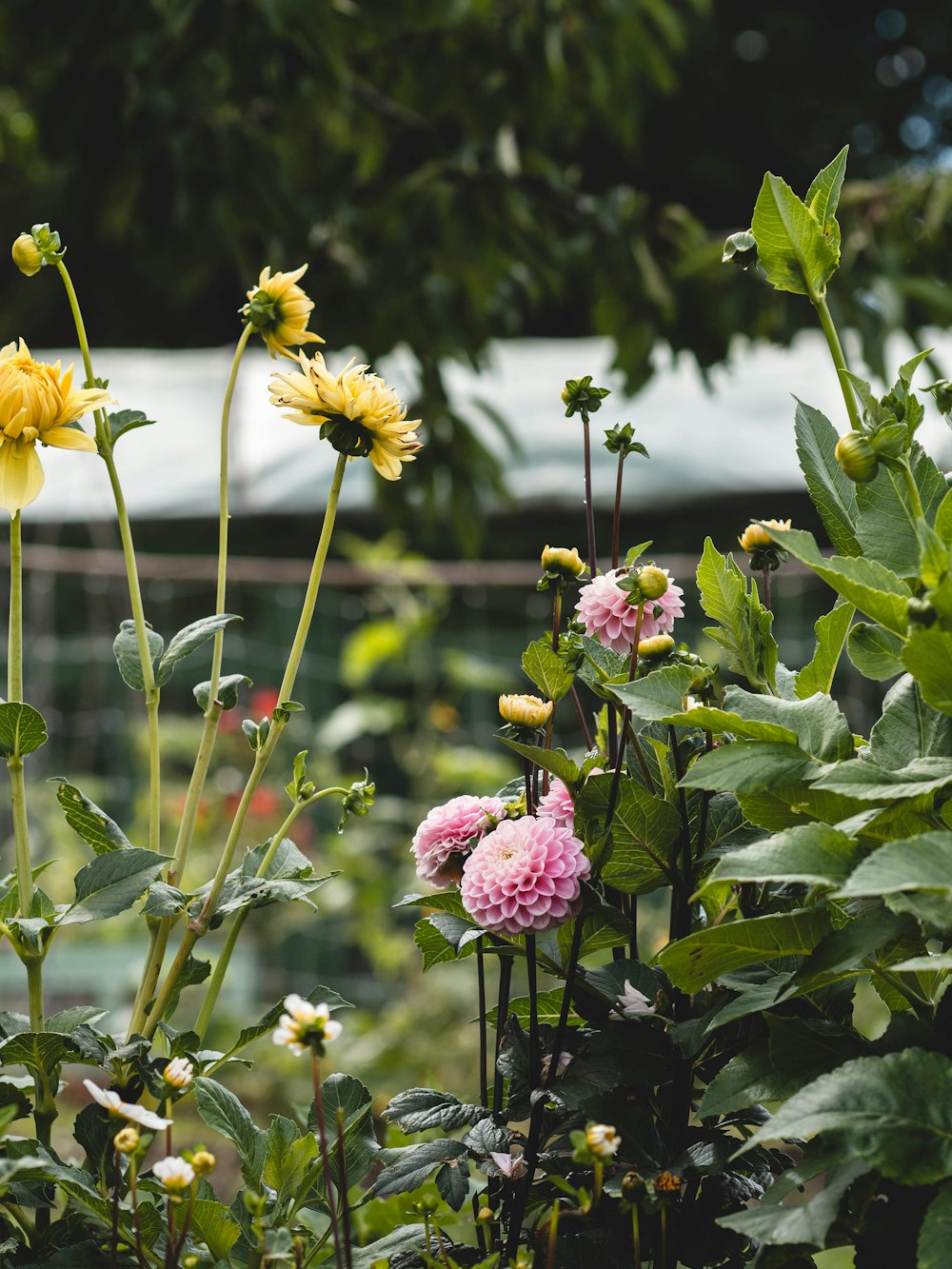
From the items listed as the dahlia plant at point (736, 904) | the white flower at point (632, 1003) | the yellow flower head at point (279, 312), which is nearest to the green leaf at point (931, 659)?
the dahlia plant at point (736, 904)

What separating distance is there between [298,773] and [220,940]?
8.50ft

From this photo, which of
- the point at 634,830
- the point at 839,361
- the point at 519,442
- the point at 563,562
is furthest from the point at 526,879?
the point at 519,442

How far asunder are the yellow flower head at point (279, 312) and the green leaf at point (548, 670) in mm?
201

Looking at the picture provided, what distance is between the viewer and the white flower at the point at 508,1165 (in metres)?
0.59

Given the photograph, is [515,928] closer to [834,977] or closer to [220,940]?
[834,977]

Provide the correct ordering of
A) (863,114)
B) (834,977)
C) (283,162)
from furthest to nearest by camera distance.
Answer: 1. (863,114)
2. (283,162)
3. (834,977)

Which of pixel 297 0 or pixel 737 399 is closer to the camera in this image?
pixel 297 0

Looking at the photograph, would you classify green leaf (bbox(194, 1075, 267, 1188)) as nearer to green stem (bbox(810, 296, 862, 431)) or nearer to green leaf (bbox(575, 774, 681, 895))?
green leaf (bbox(575, 774, 681, 895))

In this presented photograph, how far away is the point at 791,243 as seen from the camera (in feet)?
1.97

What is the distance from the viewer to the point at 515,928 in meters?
0.59

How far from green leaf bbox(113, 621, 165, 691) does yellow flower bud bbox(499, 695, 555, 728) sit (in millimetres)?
195

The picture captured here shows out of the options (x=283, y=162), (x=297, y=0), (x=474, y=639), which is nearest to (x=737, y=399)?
(x=474, y=639)

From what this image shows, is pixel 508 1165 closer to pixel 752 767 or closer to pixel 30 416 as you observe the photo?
pixel 752 767

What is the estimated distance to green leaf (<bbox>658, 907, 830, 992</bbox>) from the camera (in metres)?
0.52
